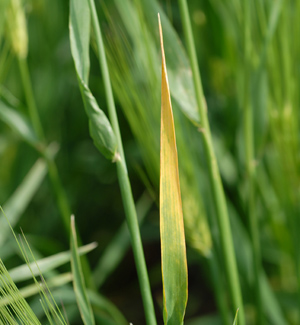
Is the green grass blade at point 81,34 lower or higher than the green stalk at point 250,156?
higher

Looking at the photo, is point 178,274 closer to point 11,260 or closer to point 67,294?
point 67,294

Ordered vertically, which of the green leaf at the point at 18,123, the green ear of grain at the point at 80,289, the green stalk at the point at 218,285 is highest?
the green leaf at the point at 18,123

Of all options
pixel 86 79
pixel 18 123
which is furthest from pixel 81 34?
pixel 18 123

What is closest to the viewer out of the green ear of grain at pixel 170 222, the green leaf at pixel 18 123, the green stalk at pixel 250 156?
the green ear of grain at pixel 170 222

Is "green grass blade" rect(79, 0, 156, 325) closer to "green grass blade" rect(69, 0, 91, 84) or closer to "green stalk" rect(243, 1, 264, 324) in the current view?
"green grass blade" rect(69, 0, 91, 84)

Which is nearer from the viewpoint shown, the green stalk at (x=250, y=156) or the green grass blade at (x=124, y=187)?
the green grass blade at (x=124, y=187)

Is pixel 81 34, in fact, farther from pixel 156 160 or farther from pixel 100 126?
pixel 156 160

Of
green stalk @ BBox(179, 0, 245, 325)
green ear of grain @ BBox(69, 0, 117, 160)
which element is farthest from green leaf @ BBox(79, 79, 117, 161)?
green stalk @ BBox(179, 0, 245, 325)

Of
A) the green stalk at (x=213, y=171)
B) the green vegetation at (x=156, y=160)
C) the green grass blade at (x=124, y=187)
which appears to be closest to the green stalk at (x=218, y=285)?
the green vegetation at (x=156, y=160)

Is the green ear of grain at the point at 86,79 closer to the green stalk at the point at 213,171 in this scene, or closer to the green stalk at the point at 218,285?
the green stalk at the point at 213,171
